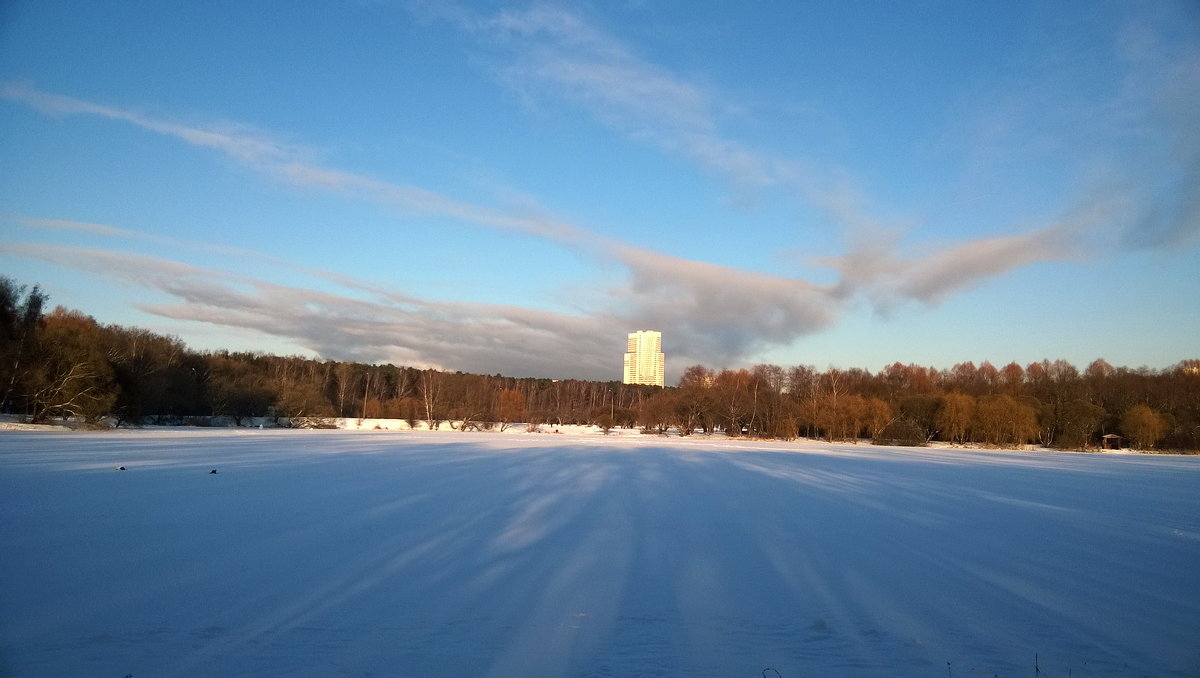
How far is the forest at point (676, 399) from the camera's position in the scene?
122ft

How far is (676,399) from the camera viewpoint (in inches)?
2544

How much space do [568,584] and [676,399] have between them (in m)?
58.6

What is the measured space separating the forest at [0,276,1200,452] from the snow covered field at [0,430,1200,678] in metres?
30.4

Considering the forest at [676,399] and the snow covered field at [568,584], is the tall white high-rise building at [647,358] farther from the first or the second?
the snow covered field at [568,584]

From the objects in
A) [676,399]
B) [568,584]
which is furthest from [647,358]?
[568,584]

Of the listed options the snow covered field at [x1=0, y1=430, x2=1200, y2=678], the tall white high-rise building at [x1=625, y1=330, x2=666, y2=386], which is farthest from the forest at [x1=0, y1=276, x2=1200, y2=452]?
the tall white high-rise building at [x1=625, y1=330, x2=666, y2=386]

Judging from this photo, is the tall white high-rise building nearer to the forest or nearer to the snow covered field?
the forest

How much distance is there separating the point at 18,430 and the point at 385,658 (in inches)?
1469

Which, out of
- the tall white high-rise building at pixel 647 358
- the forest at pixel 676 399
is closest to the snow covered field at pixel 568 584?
the forest at pixel 676 399

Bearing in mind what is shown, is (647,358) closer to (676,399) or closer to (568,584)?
(676,399)

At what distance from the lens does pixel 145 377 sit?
46719mm

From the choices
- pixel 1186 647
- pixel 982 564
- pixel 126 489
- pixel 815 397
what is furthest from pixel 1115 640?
pixel 815 397

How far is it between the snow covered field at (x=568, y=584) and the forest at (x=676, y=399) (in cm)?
3041

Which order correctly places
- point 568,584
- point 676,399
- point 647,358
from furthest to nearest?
Result: point 647,358, point 676,399, point 568,584
